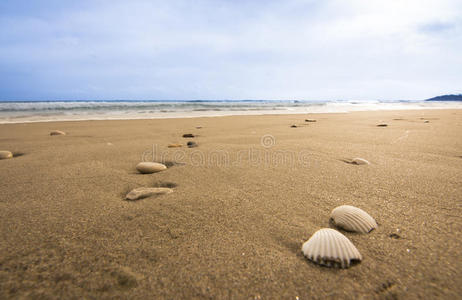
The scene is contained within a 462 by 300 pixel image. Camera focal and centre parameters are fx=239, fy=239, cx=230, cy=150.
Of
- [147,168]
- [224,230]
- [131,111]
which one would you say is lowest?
[224,230]

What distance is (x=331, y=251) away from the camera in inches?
36.8

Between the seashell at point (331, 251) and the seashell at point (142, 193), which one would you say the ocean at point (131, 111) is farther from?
the seashell at point (331, 251)

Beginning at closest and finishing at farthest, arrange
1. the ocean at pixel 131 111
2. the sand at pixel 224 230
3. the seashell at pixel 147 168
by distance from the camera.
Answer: the sand at pixel 224 230 → the seashell at pixel 147 168 → the ocean at pixel 131 111

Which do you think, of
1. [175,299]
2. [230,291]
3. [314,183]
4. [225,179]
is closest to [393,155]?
[314,183]

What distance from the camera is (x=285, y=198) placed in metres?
1.48

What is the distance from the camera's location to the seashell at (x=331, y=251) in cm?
92

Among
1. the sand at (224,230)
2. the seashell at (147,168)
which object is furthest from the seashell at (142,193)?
the seashell at (147,168)

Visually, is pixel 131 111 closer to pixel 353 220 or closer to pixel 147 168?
pixel 147 168

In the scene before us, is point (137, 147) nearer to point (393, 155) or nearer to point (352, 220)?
point (352, 220)

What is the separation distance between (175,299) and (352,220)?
85 centimetres

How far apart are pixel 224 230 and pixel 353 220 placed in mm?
616

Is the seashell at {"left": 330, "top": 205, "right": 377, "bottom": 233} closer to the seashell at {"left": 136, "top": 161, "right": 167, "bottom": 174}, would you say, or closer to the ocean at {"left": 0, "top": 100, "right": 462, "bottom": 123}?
the seashell at {"left": 136, "top": 161, "right": 167, "bottom": 174}

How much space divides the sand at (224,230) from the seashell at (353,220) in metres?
0.04

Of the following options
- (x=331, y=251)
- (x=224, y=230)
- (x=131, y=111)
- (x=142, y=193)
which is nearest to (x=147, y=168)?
(x=142, y=193)
